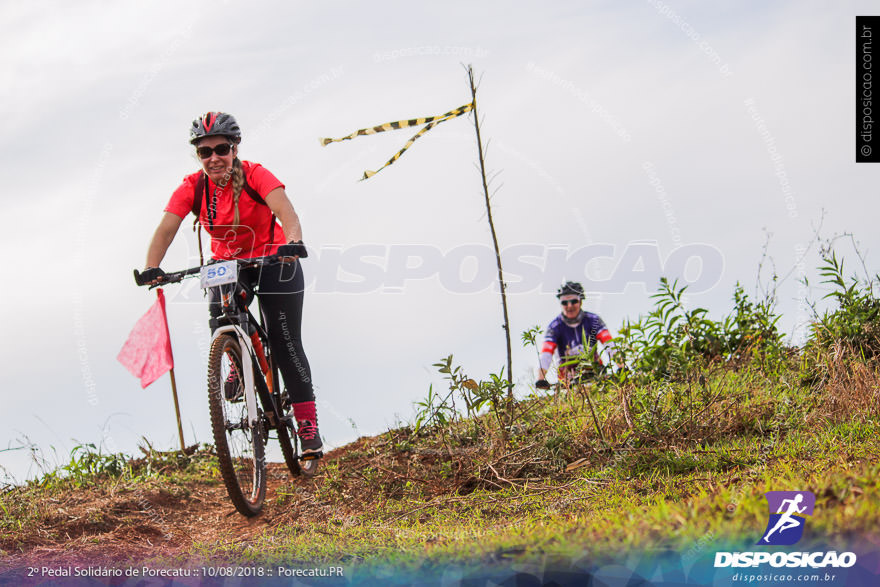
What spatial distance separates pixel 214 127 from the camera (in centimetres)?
594

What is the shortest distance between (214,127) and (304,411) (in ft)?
7.70

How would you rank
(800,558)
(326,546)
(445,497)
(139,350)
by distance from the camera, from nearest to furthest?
1. (800,558)
2. (326,546)
3. (445,497)
4. (139,350)

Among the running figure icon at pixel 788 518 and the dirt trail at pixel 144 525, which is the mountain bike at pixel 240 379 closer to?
the dirt trail at pixel 144 525

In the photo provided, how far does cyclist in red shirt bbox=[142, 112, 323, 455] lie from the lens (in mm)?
5984

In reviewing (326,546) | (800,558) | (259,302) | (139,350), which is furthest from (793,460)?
(139,350)

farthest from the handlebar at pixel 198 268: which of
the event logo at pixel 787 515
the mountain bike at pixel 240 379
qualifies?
the event logo at pixel 787 515

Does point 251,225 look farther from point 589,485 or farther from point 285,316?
point 589,485

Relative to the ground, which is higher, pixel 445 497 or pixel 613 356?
pixel 613 356

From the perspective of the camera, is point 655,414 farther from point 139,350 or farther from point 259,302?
point 139,350

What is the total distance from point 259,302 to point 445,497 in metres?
2.14

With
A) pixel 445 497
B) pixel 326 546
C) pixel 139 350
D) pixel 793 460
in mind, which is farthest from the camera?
pixel 139 350

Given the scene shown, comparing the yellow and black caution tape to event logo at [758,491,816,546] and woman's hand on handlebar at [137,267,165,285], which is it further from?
event logo at [758,491,816,546]

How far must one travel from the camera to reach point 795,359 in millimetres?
7371

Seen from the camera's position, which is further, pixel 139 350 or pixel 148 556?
pixel 139 350
